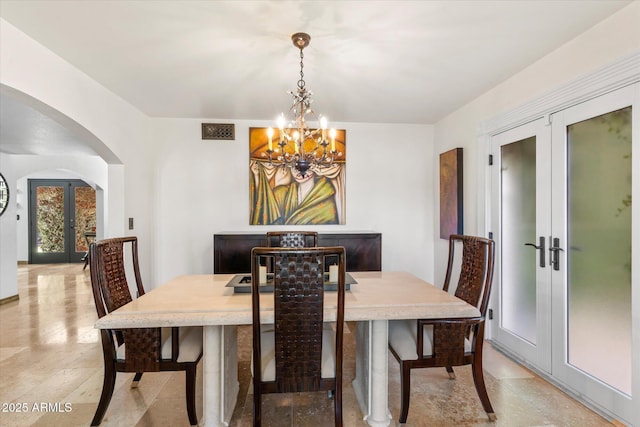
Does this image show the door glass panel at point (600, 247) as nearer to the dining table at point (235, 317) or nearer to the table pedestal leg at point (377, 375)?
the dining table at point (235, 317)

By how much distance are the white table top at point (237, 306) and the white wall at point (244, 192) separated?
196cm

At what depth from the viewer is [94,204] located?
8086 mm

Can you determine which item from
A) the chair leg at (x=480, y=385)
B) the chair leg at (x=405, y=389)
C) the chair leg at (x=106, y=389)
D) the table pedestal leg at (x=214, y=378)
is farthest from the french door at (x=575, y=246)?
the chair leg at (x=106, y=389)

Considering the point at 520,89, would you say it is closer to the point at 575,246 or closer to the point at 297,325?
the point at 575,246

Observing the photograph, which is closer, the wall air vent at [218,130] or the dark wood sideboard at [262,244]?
the dark wood sideboard at [262,244]

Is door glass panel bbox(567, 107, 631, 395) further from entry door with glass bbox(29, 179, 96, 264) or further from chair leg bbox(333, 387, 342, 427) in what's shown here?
entry door with glass bbox(29, 179, 96, 264)

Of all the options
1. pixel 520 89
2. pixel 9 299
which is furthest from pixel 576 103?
pixel 9 299

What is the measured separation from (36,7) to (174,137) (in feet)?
7.09

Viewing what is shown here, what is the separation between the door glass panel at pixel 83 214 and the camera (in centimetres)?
793

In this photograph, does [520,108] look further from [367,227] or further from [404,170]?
[367,227]

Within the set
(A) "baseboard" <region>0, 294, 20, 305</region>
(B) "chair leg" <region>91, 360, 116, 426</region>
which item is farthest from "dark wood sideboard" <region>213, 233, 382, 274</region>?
(A) "baseboard" <region>0, 294, 20, 305</region>

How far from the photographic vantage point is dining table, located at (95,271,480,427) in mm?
1548

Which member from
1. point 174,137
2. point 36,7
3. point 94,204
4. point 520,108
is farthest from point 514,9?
point 94,204

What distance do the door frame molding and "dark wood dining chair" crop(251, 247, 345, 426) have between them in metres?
1.68
